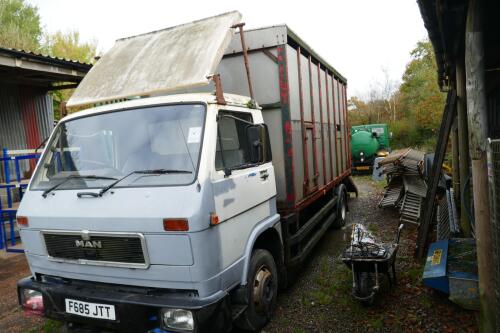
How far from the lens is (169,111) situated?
3.19 meters

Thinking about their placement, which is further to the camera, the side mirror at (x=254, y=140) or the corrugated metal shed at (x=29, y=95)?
the corrugated metal shed at (x=29, y=95)

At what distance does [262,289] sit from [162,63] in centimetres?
247

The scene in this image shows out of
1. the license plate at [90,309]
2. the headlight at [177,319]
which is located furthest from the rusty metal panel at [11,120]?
the headlight at [177,319]

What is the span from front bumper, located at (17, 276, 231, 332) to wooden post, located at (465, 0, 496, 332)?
7.18ft

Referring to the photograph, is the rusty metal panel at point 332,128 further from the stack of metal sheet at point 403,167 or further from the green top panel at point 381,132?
the green top panel at point 381,132

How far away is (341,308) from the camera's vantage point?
13.6ft

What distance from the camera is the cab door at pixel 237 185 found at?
119 inches

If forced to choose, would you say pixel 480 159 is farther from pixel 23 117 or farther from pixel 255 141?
pixel 23 117

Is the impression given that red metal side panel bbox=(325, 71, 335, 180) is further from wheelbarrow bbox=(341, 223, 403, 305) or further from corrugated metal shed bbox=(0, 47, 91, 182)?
corrugated metal shed bbox=(0, 47, 91, 182)

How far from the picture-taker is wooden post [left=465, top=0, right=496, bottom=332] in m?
3.07

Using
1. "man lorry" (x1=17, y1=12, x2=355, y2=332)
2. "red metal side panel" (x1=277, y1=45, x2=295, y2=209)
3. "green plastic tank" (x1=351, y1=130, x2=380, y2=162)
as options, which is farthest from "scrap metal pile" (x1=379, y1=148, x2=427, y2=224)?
"green plastic tank" (x1=351, y1=130, x2=380, y2=162)

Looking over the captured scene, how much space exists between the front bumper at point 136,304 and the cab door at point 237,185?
0.39 meters

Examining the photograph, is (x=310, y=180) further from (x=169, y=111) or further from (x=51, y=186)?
(x=51, y=186)

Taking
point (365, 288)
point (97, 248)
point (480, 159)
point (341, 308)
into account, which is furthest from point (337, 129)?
point (97, 248)
